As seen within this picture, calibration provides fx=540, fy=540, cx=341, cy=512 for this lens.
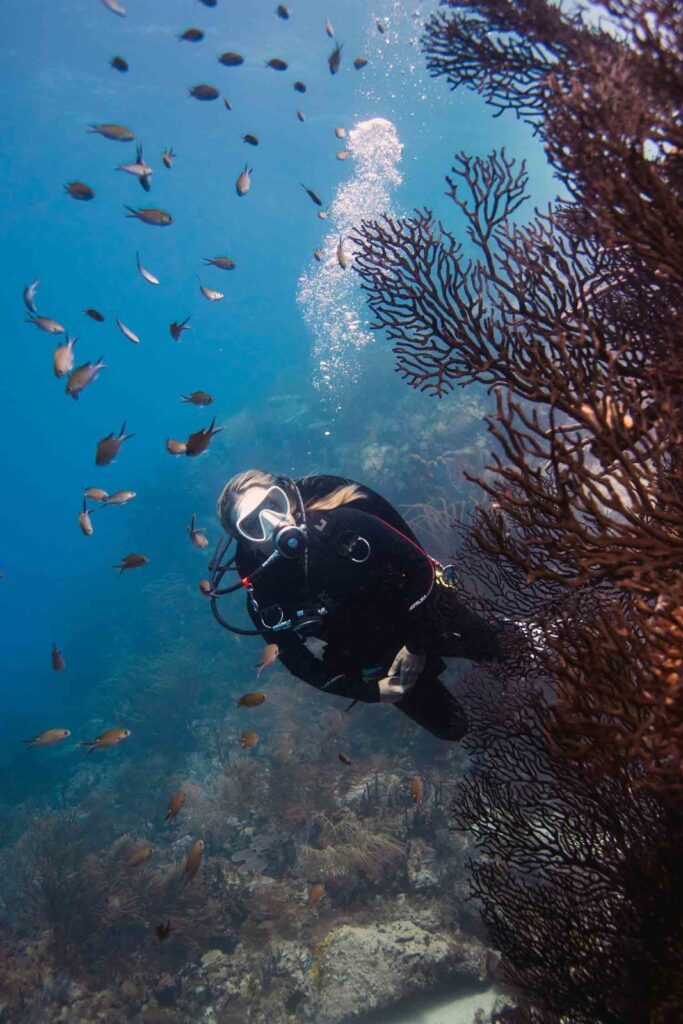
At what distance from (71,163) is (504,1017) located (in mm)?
58715

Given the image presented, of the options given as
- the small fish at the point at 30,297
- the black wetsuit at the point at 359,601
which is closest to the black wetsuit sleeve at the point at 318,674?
the black wetsuit at the point at 359,601

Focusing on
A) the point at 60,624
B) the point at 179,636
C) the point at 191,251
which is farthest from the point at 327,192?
the point at 179,636

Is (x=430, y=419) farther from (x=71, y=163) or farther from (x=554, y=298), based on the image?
(x=71, y=163)

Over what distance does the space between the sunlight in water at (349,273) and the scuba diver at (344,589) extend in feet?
73.7

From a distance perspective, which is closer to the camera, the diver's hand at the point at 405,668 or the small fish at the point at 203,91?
the diver's hand at the point at 405,668

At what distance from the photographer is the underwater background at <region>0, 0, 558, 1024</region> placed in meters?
7.03

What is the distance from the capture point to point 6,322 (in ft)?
247

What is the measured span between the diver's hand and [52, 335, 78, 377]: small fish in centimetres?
517

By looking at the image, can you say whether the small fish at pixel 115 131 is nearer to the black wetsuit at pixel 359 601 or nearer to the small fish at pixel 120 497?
the small fish at pixel 120 497

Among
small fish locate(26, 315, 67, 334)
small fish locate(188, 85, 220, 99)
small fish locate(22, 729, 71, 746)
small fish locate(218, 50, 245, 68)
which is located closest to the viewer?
small fish locate(22, 729, 71, 746)

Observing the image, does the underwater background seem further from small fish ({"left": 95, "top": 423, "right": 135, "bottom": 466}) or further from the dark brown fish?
small fish ({"left": 95, "top": 423, "right": 135, "bottom": 466})

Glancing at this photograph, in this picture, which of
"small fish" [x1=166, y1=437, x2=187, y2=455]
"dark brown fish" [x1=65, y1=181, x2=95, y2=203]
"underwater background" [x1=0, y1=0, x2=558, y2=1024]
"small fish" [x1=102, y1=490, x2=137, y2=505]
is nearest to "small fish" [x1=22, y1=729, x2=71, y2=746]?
"small fish" [x1=102, y1=490, x2=137, y2=505]

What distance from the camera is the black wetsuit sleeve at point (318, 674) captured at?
3.87 metres

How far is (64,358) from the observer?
6.50 meters
